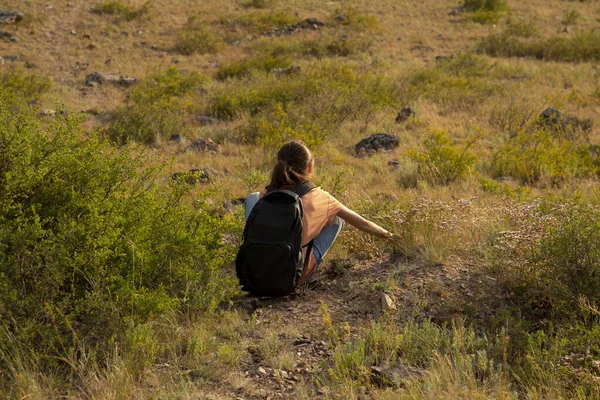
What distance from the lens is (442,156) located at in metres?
6.71

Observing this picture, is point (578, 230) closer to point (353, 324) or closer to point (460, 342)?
point (460, 342)

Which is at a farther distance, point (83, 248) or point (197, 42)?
point (197, 42)

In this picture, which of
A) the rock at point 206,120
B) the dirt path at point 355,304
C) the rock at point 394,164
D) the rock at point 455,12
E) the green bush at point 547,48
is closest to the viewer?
the dirt path at point 355,304

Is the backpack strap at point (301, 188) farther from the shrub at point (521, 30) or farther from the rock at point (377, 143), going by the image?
the shrub at point (521, 30)

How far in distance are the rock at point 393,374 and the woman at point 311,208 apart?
3.91 feet

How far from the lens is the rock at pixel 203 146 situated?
326 inches

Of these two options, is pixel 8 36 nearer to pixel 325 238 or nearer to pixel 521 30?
pixel 325 238

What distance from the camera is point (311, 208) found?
3.90 m

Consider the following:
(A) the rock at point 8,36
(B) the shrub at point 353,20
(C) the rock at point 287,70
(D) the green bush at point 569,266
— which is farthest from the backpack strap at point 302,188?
(B) the shrub at point 353,20

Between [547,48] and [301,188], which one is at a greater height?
[301,188]

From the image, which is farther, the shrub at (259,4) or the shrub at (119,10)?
the shrub at (259,4)

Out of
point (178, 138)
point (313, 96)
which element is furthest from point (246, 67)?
point (178, 138)

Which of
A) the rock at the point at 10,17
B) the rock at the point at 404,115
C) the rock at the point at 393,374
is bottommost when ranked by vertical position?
the rock at the point at 404,115

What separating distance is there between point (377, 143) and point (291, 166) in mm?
4545
